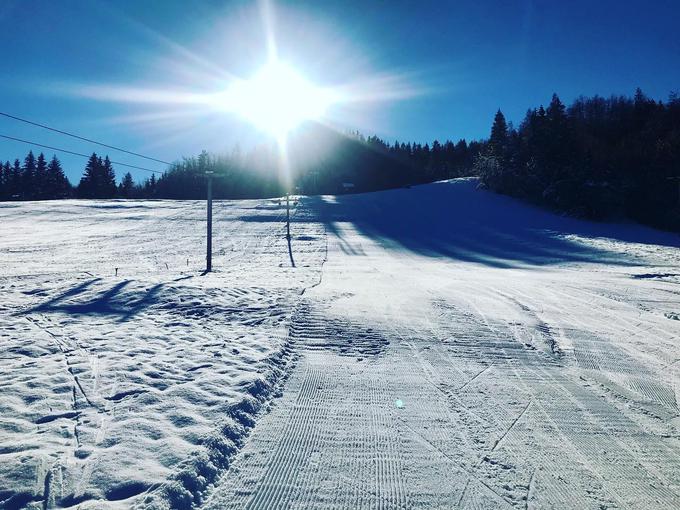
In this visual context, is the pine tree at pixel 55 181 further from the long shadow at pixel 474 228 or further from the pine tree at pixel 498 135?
the pine tree at pixel 498 135

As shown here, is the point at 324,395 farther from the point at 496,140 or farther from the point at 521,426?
the point at 496,140

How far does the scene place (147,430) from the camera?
13.2 ft

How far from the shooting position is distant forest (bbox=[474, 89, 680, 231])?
3931 centimetres

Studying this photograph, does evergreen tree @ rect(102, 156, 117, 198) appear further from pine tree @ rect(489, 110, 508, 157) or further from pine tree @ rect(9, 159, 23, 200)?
pine tree @ rect(489, 110, 508, 157)

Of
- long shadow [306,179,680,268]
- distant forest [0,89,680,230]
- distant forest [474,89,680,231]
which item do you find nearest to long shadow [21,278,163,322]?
distant forest [0,89,680,230]

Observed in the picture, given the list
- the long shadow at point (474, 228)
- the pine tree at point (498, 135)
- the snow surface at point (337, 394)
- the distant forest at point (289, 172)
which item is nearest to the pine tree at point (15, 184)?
the distant forest at point (289, 172)

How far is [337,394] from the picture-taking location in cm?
519

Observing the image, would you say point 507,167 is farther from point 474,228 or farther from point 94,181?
A: point 94,181

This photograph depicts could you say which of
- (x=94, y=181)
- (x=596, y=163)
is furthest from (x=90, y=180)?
(x=596, y=163)

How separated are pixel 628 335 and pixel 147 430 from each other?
866cm

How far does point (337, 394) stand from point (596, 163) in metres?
47.7

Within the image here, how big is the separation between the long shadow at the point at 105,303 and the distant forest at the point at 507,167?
9.05m

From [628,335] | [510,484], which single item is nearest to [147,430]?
[510,484]

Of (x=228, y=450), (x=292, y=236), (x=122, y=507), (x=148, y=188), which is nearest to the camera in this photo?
(x=122, y=507)
